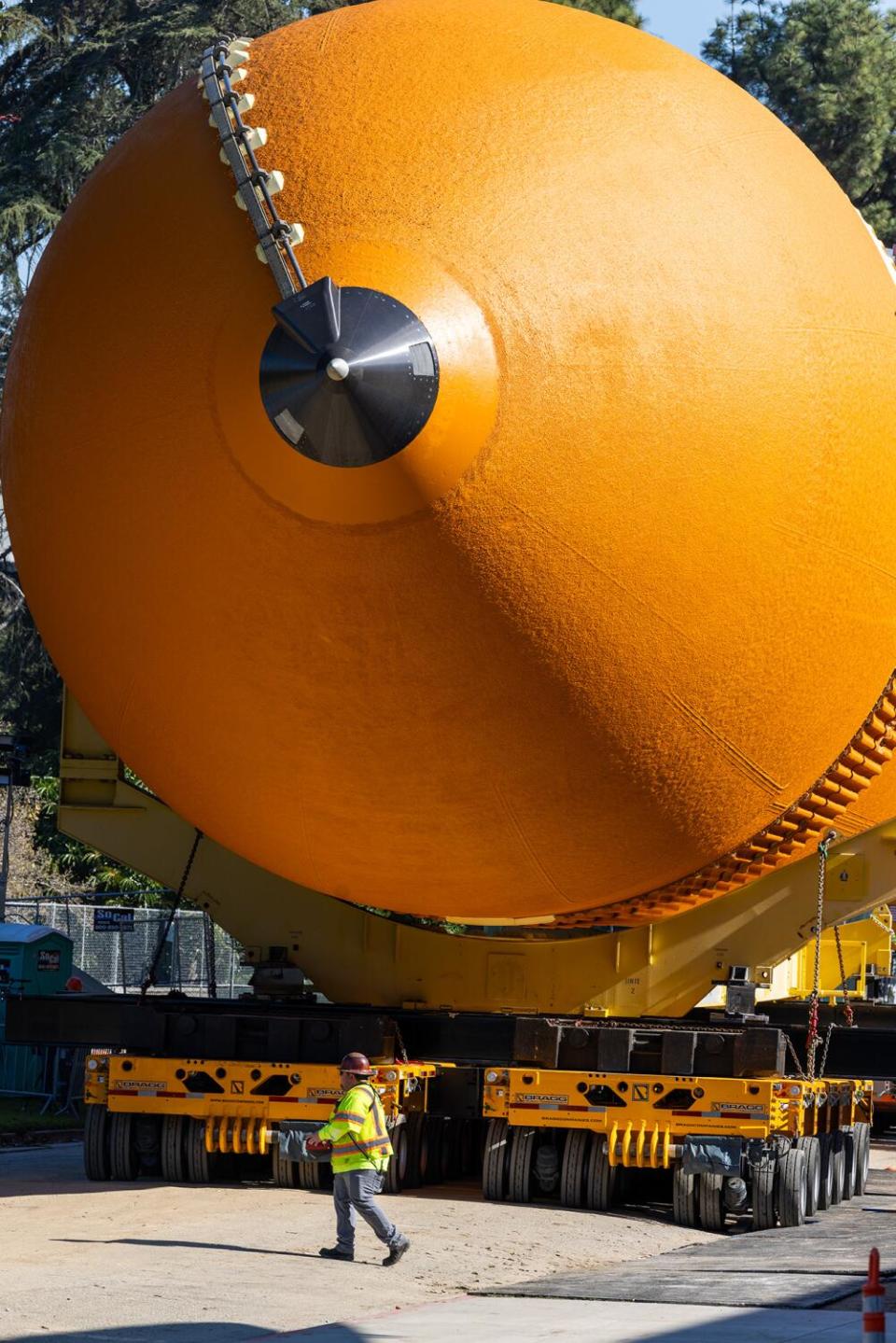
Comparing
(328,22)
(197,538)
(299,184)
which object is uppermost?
(328,22)

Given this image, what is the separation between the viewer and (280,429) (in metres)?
9.11

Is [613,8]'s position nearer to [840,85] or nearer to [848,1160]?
[840,85]

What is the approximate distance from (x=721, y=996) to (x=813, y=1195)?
267cm

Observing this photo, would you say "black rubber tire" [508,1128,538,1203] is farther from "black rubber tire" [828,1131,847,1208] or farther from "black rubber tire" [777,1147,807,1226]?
"black rubber tire" [828,1131,847,1208]

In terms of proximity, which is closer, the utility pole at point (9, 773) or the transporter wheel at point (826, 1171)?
the transporter wheel at point (826, 1171)

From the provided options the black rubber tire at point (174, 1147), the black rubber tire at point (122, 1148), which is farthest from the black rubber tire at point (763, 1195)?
the black rubber tire at point (122, 1148)

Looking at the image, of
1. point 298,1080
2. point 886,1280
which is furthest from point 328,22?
point 886,1280

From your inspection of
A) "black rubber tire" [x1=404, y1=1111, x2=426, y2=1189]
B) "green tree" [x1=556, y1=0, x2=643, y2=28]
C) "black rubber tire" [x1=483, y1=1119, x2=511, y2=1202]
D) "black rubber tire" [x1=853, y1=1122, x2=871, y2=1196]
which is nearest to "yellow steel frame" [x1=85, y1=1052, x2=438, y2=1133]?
"black rubber tire" [x1=404, y1=1111, x2=426, y2=1189]

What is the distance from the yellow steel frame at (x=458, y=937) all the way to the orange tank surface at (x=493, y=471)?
1384mm

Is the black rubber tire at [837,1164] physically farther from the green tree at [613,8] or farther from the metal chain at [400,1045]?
the green tree at [613,8]

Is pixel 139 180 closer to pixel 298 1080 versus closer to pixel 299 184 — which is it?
pixel 299 184

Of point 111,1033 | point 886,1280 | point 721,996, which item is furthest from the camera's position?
point 721,996

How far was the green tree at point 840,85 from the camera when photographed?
119 ft

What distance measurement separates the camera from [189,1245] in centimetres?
986
